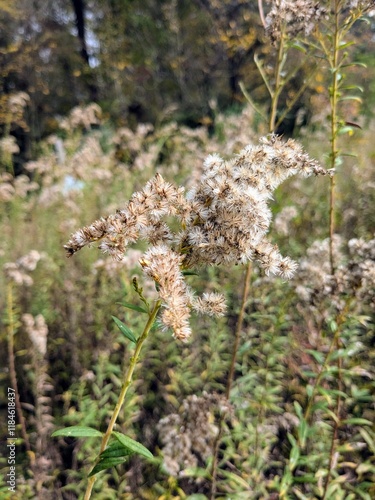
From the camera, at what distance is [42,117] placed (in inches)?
424

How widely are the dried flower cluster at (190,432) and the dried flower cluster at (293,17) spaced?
1.32m

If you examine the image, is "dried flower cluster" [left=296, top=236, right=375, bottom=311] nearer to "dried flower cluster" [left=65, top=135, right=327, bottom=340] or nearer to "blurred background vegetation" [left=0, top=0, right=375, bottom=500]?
"blurred background vegetation" [left=0, top=0, right=375, bottom=500]

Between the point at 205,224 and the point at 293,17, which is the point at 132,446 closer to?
the point at 205,224

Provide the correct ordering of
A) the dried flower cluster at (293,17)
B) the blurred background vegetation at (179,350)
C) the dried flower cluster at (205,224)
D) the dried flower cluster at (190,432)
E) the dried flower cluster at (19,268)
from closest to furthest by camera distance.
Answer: the dried flower cluster at (205,224) < the dried flower cluster at (293,17) < the dried flower cluster at (190,432) < the blurred background vegetation at (179,350) < the dried flower cluster at (19,268)

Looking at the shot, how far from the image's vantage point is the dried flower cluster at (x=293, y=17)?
53.3 inches

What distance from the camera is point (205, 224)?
87cm

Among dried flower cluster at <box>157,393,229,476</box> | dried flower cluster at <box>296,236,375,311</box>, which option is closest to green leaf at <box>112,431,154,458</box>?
dried flower cluster at <box>157,393,229,476</box>

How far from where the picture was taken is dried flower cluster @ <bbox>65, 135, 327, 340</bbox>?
2.71 feet

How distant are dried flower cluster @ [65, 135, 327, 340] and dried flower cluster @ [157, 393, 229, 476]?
31.9 inches

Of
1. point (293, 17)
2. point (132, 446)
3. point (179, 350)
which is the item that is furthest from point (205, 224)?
point (179, 350)

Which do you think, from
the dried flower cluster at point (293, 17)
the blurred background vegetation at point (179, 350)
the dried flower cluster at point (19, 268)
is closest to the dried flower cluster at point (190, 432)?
the blurred background vegetation at point (179, 350)

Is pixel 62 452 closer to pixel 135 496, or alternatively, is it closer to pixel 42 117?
pixel 135 496

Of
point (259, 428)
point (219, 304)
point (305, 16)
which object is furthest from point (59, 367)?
point (305, 16)

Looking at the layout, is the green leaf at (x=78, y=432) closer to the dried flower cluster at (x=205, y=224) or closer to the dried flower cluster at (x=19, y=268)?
the dried flower cluster at (x=205, y=224)
